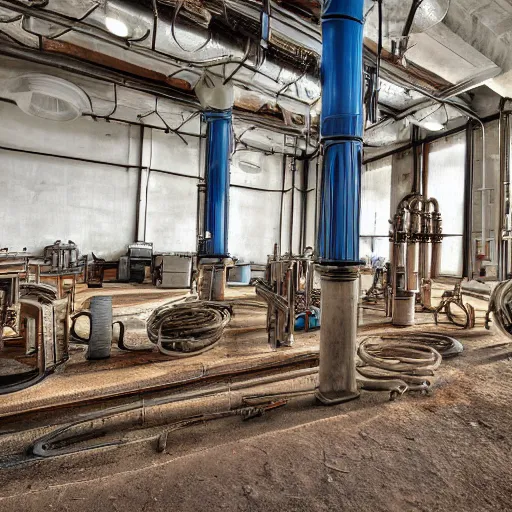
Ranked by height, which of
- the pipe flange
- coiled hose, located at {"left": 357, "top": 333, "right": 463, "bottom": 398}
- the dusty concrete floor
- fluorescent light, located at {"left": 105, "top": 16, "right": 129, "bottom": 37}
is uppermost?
fluorescent light, located at {"left": 105, "top": 16, "right": 129, "bottom": 37}

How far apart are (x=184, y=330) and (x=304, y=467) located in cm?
200

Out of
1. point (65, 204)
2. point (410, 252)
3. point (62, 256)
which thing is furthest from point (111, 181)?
point (410, 252)

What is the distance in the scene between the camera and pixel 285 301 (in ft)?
10.6

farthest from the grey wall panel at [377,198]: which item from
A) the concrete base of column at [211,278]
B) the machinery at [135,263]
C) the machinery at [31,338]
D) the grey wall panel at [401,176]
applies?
the machinery at [31,338]

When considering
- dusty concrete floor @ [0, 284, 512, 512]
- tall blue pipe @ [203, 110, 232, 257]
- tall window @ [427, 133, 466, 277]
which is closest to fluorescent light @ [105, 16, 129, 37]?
tall blue pipe @ [203, 110, 232, 257]

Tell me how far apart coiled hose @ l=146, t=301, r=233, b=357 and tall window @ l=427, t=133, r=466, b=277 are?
591cm

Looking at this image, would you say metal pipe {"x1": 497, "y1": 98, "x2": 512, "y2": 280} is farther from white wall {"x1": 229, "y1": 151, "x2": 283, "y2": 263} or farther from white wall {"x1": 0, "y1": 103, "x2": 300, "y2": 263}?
white wall {"x1": 229, "y1": 151, "x2": 283, "y2": 263}

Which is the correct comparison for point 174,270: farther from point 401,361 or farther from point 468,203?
point 468,203

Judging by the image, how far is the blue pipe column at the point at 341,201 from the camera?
2117 mm

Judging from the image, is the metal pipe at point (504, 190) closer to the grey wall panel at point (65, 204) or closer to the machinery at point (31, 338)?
the machinery at point (31, 338)

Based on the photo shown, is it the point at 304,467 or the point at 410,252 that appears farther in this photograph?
the point at 410,252

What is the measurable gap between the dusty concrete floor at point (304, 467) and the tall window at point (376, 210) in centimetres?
723

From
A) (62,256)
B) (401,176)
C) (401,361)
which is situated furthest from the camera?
(401,176)

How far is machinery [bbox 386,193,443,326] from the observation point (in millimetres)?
4238
